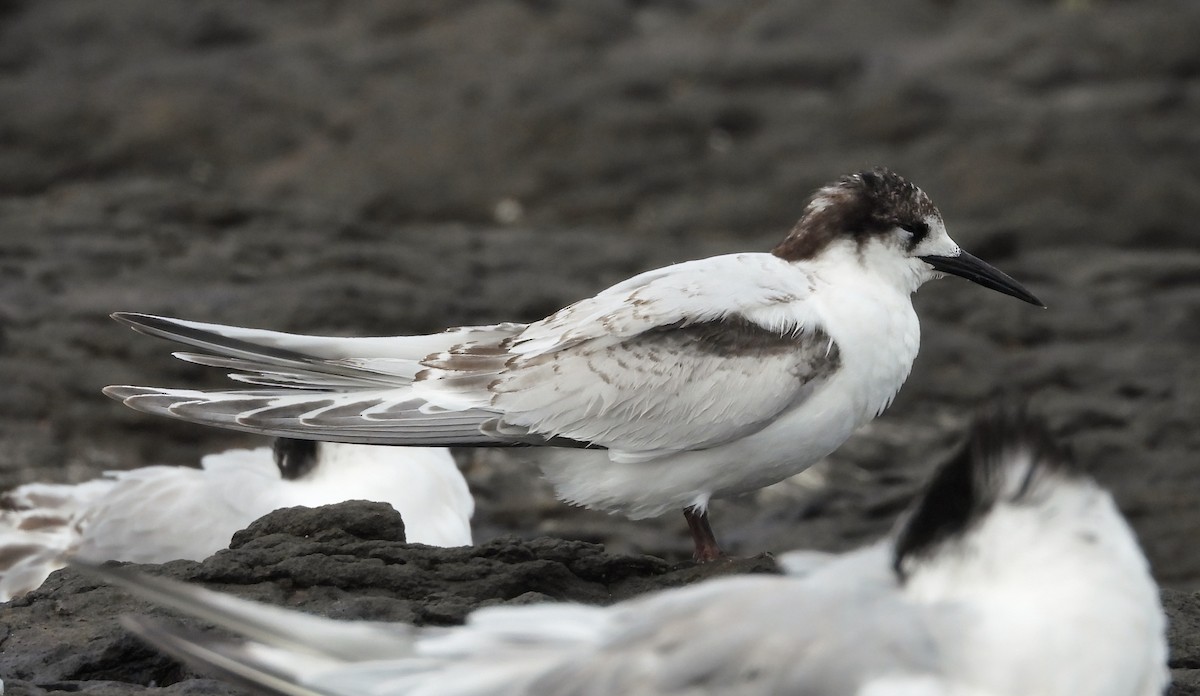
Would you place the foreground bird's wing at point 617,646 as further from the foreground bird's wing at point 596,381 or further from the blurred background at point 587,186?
the blurred background at point 587,186

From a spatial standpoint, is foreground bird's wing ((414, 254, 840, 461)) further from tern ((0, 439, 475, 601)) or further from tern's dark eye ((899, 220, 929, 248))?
tern ((0, 439, 475, 601))

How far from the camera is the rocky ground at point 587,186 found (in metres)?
9.30

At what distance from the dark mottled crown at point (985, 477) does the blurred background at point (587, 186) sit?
493cm

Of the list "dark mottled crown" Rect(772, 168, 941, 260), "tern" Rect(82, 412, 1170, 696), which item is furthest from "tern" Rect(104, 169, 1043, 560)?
"tern" Rect(82, 412, 1170, 696)

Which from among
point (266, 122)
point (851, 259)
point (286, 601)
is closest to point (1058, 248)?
point (266, 122)

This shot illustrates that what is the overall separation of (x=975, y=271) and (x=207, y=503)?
3.16 m

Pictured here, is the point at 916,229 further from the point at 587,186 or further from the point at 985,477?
the point at 587,186

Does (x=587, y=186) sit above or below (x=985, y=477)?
above

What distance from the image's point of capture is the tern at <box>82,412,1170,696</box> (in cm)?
303

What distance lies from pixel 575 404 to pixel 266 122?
35.7 feet

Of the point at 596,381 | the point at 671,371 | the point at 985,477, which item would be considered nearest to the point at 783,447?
the point at 671,371

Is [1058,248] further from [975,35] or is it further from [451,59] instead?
[451,59]

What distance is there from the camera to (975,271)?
18.6 feet

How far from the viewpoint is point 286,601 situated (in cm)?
455
